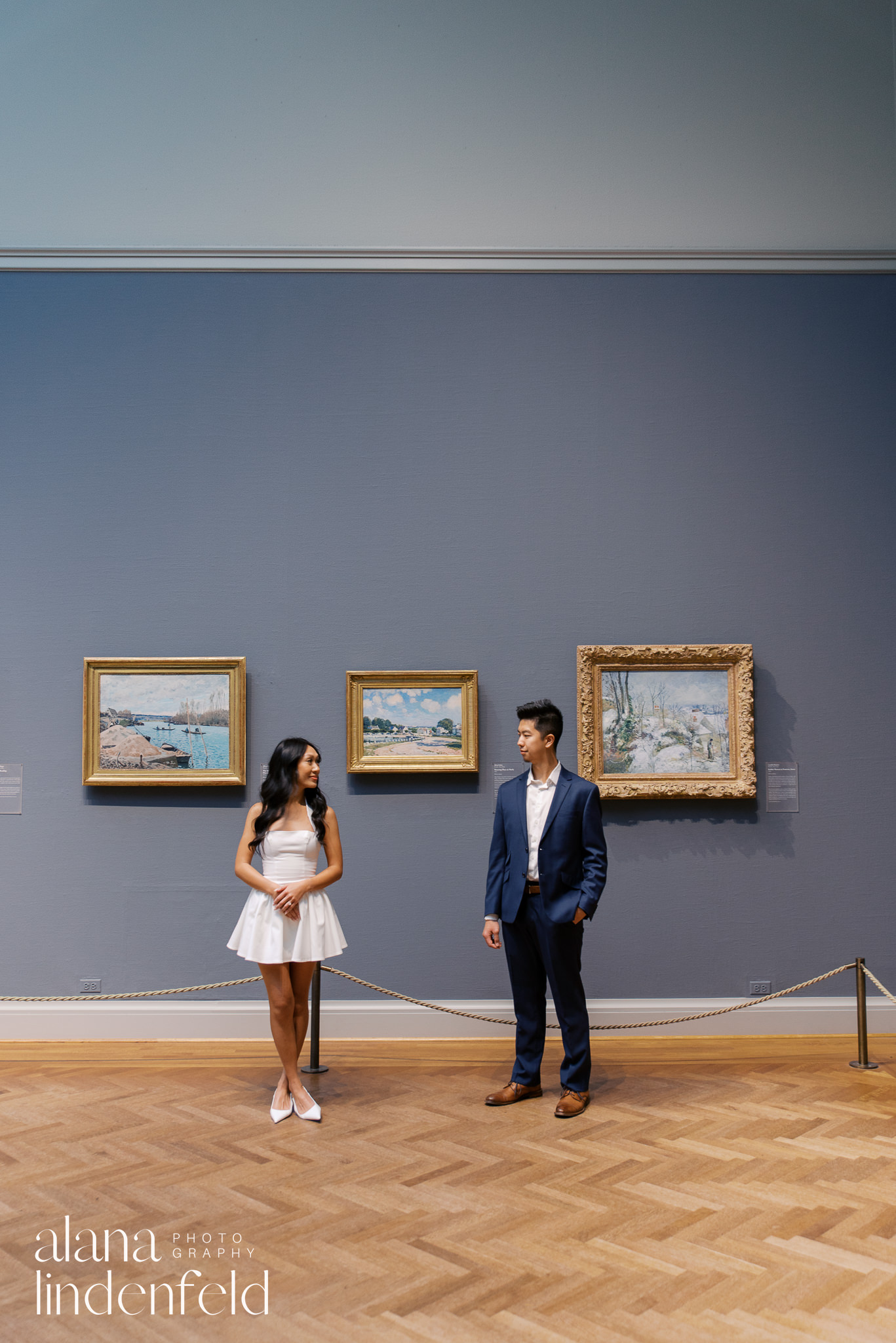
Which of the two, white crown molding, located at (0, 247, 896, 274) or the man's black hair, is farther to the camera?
white crown molding, located at (0, 247, 896, 274)

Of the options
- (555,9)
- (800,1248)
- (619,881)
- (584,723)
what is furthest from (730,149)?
(800,1248)

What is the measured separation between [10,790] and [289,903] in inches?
113

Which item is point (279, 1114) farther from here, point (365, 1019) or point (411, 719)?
point (411, 719)

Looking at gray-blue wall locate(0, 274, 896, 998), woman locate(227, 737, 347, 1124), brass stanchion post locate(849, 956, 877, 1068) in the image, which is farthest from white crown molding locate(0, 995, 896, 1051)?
woman locate(227, 737, 347, 1124)

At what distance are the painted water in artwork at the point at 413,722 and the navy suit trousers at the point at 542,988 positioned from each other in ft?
5.37

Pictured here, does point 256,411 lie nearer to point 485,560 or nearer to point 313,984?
point 485,560

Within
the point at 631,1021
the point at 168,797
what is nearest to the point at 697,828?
the point at 631,1021

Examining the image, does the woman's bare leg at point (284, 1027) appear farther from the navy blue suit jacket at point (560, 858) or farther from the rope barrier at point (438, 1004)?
Result: the navy blue suit jacket at point (560, 858)

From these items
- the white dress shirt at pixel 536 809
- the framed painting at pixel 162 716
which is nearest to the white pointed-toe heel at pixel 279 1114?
the white dress shirt at pixel 536 809

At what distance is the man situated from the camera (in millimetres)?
5230

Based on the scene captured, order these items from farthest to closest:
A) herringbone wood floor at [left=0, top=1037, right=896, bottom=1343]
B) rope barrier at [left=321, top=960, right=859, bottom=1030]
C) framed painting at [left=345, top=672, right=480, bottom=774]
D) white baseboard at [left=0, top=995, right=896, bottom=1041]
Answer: framed painting at [left=345, top=672, right=480, bottom=774]
white baseboard at [left=0, top=995, right=896, bottom=1041]
rope barrier at [left=321, top=960, right=859, bottom=1030]
herringbone wood floor at [left=0, top=1037, right=896, bottom=1343]

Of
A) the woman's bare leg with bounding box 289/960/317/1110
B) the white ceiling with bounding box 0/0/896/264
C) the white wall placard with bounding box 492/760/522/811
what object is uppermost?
the white ceiling with bounding box 0/0/896/264

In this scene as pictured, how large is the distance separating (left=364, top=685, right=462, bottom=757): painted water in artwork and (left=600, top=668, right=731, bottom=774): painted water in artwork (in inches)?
42.4

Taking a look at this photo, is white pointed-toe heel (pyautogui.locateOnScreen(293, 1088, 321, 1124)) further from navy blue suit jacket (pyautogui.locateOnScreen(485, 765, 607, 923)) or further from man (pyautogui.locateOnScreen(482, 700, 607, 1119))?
navy blue suit jacket (pyautogui.locateOnScreen(485, 765, 607, 923))
